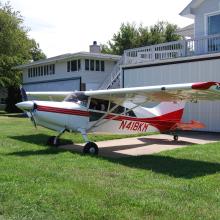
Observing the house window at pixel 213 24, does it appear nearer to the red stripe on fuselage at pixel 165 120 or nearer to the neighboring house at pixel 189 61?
the neighboring house at pixel 189 61

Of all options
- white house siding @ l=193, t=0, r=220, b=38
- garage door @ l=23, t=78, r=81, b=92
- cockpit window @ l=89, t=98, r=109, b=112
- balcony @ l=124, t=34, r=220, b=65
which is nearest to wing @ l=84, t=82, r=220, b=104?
cockpit window @ l=89, t=98, r=109, b=112

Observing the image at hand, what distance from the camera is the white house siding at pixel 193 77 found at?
18984 millimetres

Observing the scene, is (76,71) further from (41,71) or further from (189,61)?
(189,61)

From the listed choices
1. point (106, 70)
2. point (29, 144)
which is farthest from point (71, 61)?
point (29, 144)

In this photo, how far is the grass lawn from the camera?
600 centimetres

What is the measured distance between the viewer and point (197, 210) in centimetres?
612

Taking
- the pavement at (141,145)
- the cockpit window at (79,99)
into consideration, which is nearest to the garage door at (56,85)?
the pavement at (141,145)

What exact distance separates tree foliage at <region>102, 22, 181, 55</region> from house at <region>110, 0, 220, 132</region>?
37083 mm

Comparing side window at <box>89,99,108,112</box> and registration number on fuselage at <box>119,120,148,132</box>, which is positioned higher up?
side window at <box>89,99,108,112</box>

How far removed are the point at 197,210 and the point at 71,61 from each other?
31417 mm

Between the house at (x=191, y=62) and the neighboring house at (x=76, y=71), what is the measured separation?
9.47 metres

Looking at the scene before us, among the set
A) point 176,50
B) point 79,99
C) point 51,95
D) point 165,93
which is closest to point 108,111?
point 79,99

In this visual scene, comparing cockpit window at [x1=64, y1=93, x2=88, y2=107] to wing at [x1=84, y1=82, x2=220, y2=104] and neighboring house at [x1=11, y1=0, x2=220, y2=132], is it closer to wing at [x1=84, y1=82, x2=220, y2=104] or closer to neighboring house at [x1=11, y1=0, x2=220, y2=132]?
Answer: wing at [x1=84, y1=82, x2=220, y2=104]

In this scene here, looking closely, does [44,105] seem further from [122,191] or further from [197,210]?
[197,210]
